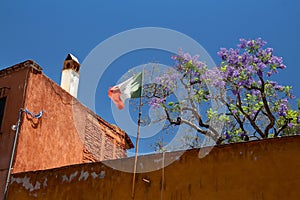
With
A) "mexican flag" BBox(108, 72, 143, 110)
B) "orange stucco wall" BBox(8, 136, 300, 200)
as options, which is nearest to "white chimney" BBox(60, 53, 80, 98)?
"orange stucco wall" BBox(8, 136, 300, 200)

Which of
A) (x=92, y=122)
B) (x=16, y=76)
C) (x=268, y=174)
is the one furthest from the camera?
(x=92, y=122)

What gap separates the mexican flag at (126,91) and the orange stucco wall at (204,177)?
1.11 m

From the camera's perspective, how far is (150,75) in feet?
45.8

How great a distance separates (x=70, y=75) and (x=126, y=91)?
192 inches

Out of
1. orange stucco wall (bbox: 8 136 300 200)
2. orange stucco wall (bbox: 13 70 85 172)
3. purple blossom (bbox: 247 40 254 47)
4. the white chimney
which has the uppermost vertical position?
purple blossom (bbox: 247 40 254 47)

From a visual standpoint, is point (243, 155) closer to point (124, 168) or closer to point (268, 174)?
point (268, 174)

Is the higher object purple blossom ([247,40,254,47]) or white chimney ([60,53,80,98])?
purple blossom ([247,40,254,47])

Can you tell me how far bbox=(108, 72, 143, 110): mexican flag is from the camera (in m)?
7.89

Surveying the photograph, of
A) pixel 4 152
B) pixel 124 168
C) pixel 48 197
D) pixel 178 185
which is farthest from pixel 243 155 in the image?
pixel 4 152

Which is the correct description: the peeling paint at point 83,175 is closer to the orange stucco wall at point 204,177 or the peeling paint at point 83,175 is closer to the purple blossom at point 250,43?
the orange stucco wall at point 204,177

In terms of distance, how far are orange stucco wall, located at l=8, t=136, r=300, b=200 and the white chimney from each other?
417 centimetres

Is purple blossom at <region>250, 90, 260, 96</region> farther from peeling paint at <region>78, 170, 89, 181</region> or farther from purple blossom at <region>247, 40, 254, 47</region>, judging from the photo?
peeling paint at <region>78, 170, 89, 181</region>

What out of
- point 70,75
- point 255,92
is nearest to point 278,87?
point 255,92

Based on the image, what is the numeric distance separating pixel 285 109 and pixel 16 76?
321 inches
